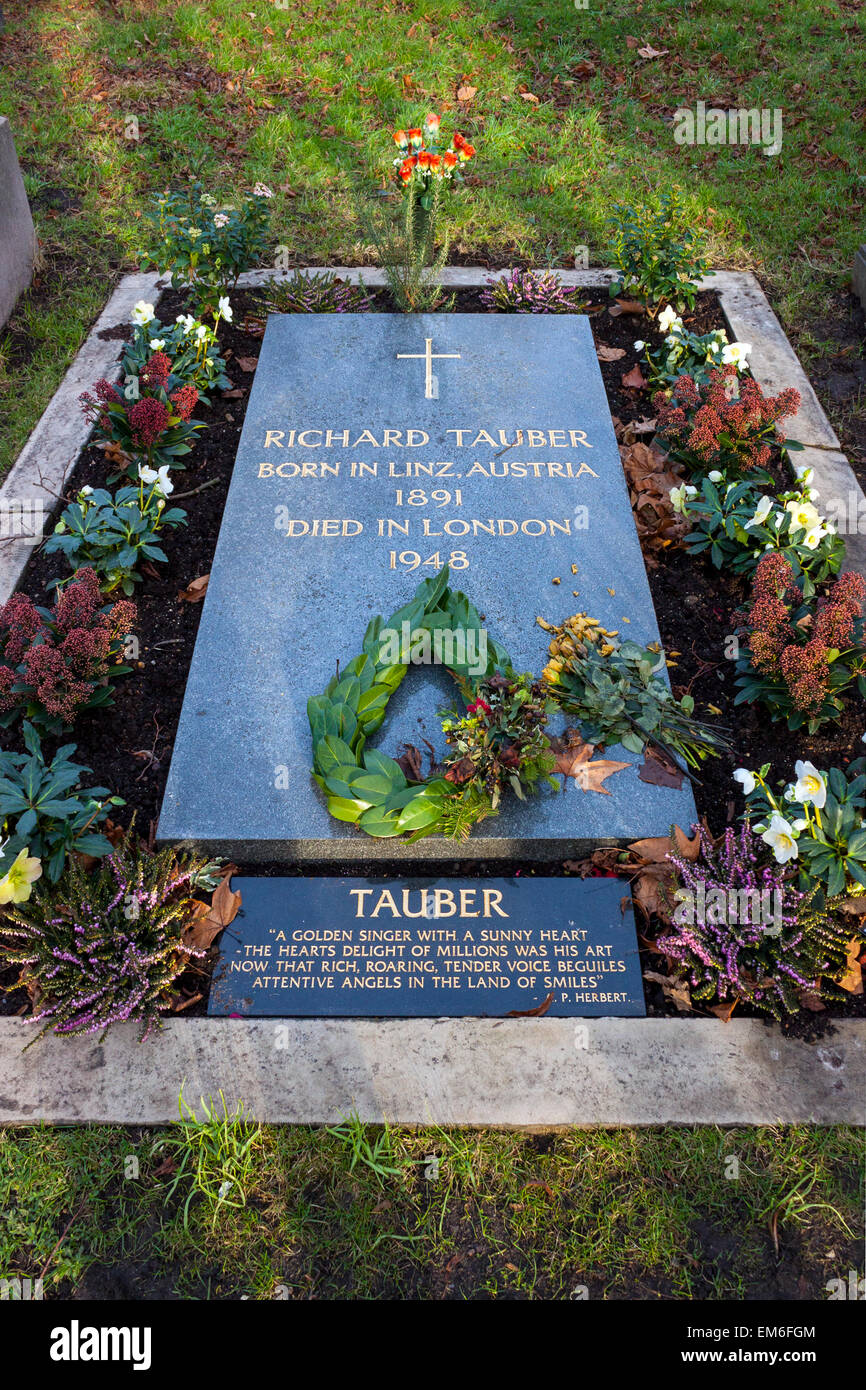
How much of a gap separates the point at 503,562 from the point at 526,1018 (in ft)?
5.78

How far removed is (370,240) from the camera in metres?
5.12

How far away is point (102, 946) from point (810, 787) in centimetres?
206

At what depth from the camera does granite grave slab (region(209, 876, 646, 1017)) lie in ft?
9.08

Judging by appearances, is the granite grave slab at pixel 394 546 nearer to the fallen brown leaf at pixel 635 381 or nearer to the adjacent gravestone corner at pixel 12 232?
the fallen brown leaf at pixel 635 381

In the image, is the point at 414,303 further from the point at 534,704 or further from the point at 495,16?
the point at 495,16

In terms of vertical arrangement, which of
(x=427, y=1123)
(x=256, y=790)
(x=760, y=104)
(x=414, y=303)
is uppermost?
(x=760, y=104)

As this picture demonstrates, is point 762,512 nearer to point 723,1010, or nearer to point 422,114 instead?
point 723,1010

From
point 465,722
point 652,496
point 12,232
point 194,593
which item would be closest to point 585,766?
point 465,722

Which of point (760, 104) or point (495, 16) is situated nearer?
point (760, 104)

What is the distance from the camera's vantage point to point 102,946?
2.73 metres

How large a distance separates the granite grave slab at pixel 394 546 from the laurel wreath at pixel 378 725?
0.26 feet

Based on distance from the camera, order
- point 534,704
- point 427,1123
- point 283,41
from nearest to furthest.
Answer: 1. point 427,1123
2. point 534,704
3. point 283,41

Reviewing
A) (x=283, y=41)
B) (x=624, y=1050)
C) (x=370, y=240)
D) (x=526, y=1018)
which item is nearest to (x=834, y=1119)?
(x=624, y=1050)

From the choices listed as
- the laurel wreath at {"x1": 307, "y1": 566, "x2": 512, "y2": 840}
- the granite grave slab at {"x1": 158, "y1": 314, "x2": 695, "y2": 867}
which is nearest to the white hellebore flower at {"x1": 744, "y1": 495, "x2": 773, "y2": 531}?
the granite grave slab at {"x1": 158, "y1": 314, "x2": 695, "y2": 867}
